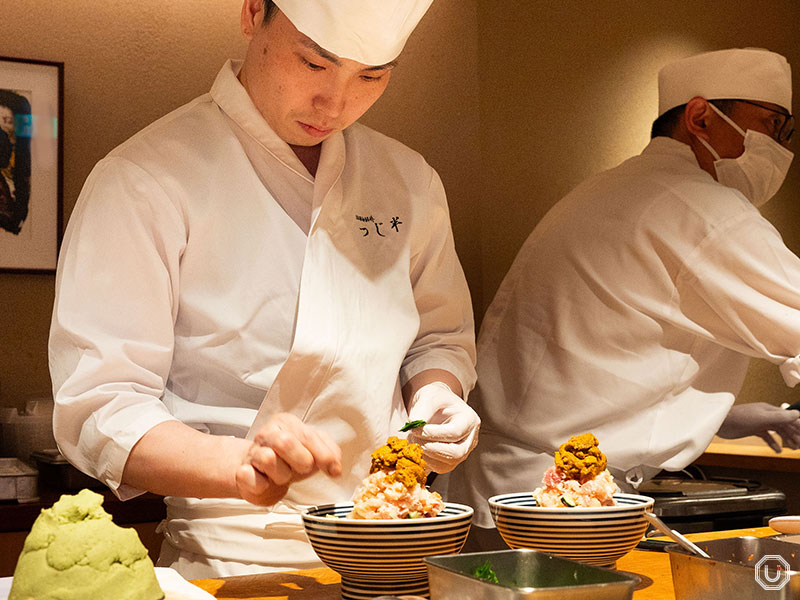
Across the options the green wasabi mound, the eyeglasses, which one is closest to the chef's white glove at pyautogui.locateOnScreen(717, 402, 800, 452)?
the eyeglasses

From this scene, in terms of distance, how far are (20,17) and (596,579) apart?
2655mm

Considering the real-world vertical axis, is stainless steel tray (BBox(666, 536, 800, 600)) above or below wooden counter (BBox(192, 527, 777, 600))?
above

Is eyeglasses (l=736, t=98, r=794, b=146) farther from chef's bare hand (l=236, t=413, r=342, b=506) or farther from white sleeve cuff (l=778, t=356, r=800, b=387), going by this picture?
chef's bare hand (l=236, t=413, r=342, b=506)

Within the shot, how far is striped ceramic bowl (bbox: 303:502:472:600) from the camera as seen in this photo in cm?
115

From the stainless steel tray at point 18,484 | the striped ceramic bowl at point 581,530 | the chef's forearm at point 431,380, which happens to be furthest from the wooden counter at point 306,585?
the stainless steel tray at point 18,484

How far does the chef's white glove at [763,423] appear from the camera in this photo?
2.93 m

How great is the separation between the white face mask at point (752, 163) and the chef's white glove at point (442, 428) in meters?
1.54

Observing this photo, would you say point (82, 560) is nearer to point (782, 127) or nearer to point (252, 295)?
point (252, 295)

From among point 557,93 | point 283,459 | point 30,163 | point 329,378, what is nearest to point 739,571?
A: point 283,459

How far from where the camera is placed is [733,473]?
3553mm

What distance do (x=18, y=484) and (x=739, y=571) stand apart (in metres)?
1.97

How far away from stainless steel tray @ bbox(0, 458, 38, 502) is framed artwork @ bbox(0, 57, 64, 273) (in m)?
0.73

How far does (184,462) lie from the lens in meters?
1.32

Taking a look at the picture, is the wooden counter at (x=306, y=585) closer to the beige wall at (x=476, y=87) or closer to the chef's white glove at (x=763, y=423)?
the chef's white glove at (x=763, y=423)
